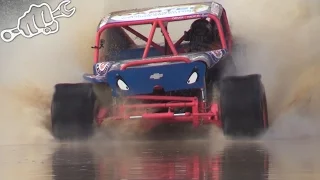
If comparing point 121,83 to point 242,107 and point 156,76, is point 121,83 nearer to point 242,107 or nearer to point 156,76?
point 156,76

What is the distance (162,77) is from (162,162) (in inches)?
93.4

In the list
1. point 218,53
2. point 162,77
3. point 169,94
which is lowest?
point 169,94

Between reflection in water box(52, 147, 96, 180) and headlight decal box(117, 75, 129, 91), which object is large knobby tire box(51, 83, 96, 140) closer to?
headlight decal box(117, 75, 129, 91)

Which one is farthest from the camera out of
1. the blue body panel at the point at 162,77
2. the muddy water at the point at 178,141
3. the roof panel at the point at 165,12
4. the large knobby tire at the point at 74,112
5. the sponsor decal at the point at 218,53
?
the roof panel at the point at 165,12

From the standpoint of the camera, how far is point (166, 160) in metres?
5.88

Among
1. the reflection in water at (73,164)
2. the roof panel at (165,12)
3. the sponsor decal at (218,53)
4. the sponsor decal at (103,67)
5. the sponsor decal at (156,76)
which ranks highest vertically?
the roof panel at (165,12)

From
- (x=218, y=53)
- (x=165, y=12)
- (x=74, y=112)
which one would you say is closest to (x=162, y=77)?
(x=218, y=53)

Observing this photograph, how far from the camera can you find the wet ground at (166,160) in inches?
191

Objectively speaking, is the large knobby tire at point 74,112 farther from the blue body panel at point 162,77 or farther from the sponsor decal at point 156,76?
the sponsor decal at point 156,76

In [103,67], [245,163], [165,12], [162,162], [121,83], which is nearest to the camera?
[245,163]

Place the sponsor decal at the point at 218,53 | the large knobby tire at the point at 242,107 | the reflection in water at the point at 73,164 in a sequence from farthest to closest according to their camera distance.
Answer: the sponsor decal at the point at 218,53
the large knobby tire at the point at 242,107
the reflection in water at the point at 73,164

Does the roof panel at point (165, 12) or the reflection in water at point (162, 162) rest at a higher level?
the roof panel at point (165, 12)

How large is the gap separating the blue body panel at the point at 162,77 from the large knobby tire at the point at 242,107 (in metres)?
0.34

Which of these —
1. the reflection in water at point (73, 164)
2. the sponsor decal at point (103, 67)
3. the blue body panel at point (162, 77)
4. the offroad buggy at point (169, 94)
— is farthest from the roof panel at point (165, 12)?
the reflection in water at point (73, 164)
